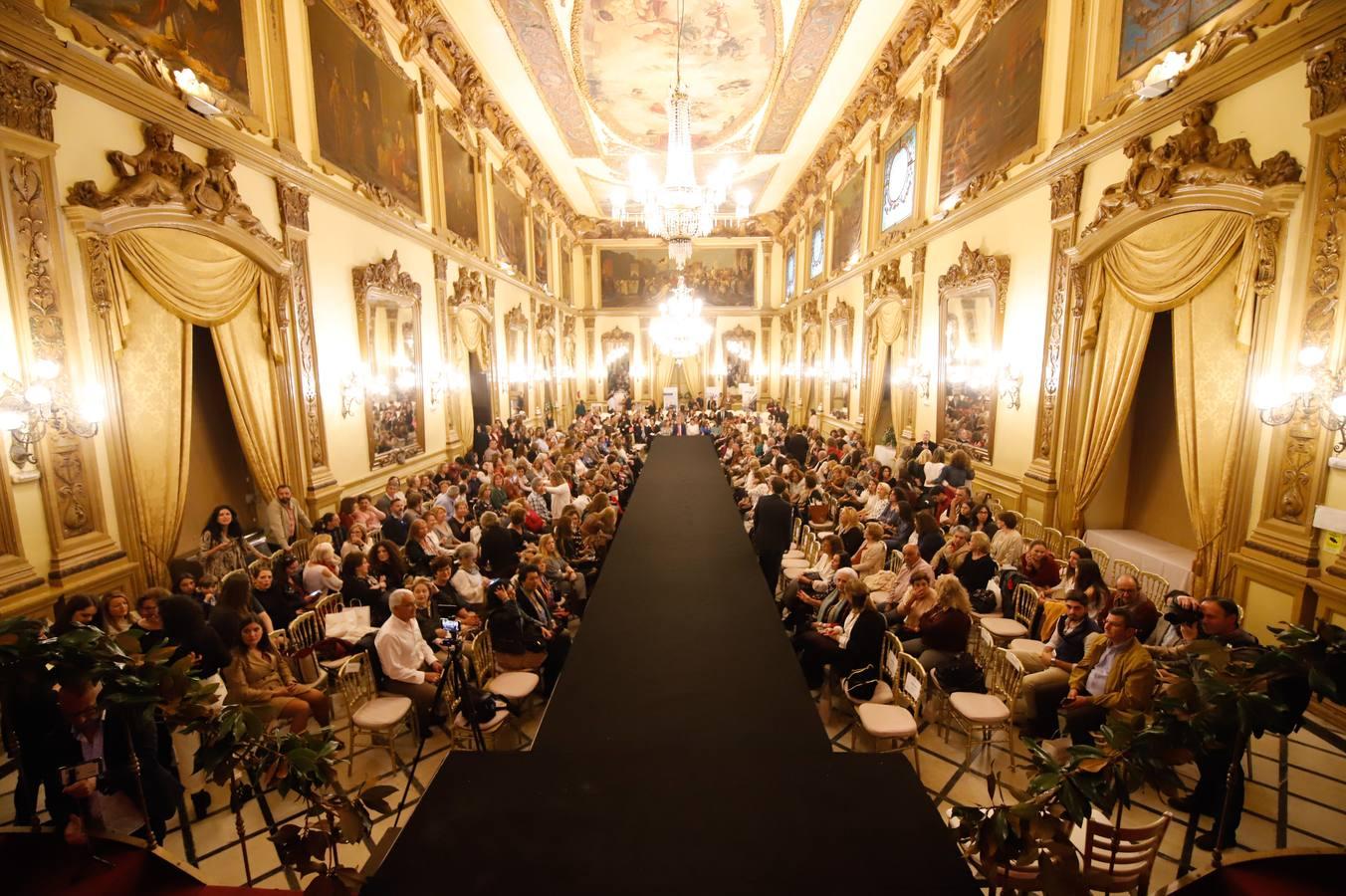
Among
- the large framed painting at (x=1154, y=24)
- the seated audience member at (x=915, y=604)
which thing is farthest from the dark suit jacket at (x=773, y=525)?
the large framed painting at (x=1154, y=24)

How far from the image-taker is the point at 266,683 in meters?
3.96

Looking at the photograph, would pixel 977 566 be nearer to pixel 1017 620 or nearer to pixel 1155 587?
pixel 1017 620

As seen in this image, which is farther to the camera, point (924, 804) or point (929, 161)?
point (929, 161)

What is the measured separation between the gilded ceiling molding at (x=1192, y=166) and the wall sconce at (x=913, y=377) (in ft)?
15.2

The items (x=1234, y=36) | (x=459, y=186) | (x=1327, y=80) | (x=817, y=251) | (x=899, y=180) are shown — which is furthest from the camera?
(x=817, y=251)

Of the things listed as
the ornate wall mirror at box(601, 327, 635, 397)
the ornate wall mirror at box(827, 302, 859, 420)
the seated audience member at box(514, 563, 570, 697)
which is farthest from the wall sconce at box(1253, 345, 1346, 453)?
the ornate wall mirror at box(601, 327, 635, 397)

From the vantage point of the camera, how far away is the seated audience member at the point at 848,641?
4371mm

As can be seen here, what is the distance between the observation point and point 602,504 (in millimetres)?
7613

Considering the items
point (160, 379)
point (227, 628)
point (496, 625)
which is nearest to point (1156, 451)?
point (496, 625)

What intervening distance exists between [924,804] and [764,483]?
6921 mm

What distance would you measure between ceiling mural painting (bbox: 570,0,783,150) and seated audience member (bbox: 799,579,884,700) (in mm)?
9977

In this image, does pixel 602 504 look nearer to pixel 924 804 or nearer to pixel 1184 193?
pixel 924 804

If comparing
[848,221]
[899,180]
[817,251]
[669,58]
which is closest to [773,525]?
[899,180]

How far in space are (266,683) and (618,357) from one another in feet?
76.8
